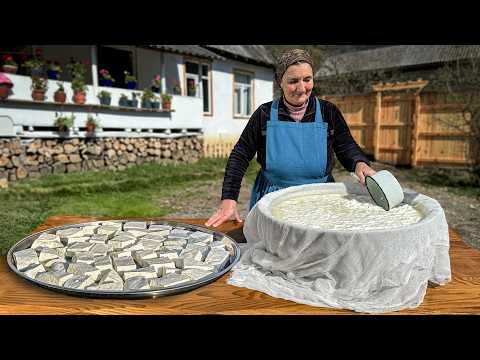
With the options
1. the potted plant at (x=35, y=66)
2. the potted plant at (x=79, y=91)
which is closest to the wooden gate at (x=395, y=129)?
the potted plant at (x=79, y=91)

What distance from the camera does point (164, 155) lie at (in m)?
12.1

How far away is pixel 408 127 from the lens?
1129 centimetres

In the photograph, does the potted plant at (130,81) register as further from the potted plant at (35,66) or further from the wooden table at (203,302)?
the wooden table at (203,302)

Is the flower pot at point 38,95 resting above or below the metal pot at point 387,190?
above

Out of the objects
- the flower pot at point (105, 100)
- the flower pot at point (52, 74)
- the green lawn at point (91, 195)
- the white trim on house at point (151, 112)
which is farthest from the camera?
the flower pot at point (105, 100)

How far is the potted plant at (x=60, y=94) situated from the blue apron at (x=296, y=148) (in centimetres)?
842

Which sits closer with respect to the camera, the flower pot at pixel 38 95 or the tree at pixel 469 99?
the flower pot at pixel 38 95

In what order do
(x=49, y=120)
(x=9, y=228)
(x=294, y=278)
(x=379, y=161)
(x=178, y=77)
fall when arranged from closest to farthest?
(x=294, y=278), (x=9, y=228), (x=49, y=120), (x=379, y=161), (x=178, y=77)

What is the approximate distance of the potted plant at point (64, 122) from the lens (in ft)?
29.7

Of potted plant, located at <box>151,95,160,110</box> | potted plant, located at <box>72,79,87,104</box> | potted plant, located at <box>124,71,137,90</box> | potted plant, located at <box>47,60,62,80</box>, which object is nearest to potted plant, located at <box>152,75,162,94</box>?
potted plant, located at <box>151,95,160,110</box>

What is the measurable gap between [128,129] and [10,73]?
11.0 feet
